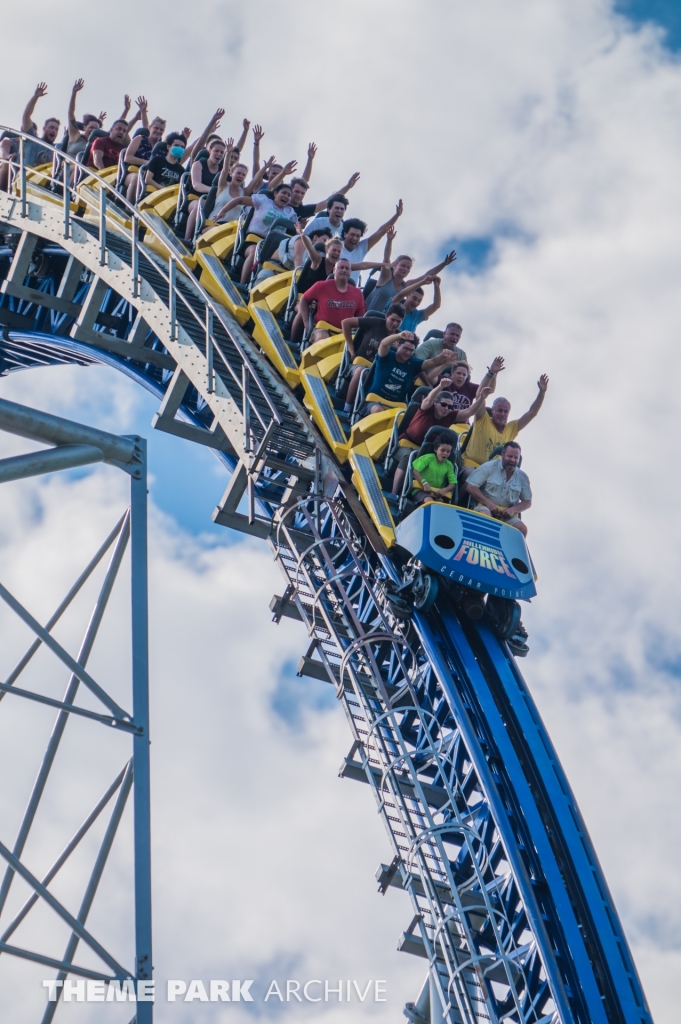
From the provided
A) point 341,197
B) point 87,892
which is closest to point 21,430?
point 87,892

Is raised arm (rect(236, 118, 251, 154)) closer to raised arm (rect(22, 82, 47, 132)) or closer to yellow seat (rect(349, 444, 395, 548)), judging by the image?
raised arm (rect(22, 82, 47, 132))

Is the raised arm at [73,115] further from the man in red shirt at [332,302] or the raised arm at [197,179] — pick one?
the man in red shirt at [332,302]

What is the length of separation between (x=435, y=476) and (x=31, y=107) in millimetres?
7113

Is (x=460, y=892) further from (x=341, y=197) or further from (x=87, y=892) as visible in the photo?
(x=341, y=197)

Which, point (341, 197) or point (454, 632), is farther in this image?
point (341, 197)

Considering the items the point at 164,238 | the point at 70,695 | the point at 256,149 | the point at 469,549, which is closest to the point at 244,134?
the point at 256,149

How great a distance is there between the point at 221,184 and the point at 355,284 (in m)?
1.69

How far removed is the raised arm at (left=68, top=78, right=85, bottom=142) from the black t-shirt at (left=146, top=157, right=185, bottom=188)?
4.36 feet

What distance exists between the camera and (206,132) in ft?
40.7

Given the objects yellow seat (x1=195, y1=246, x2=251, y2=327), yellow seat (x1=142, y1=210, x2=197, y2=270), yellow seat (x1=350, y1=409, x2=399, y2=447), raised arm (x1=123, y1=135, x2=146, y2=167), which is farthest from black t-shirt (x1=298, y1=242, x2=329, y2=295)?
raised arm (x1=123, y1=135, x2=146, y2=167)

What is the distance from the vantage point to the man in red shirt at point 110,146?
1291 centimetres

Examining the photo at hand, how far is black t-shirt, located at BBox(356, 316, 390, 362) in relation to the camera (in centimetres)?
951

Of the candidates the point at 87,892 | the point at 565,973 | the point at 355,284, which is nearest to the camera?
the point at 87,892

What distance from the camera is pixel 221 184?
11547 mm
